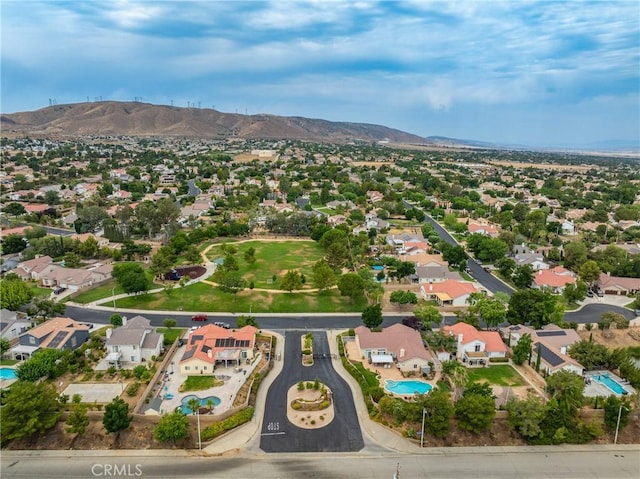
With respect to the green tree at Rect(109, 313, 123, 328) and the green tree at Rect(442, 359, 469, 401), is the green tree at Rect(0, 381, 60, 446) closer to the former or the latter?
the green tree at Rect(109, 313, 123, 328)

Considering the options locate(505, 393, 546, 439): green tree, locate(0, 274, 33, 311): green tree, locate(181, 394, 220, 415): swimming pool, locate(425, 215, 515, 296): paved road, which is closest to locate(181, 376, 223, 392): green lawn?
locate(181, 394, 220, 415): swimming pool

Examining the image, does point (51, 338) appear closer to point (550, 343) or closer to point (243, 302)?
point (243, 302)

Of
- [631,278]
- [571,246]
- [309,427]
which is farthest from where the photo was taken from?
[571,246]

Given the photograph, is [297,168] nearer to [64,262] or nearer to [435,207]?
[435,207]

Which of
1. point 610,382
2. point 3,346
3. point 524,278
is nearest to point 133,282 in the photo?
point 3,346

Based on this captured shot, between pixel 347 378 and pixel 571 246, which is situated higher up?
pixel 571 246

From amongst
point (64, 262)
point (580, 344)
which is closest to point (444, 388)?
point (580, 344)

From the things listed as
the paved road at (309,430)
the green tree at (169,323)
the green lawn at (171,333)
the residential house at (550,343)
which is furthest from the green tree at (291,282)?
the residential house at (550,343)
